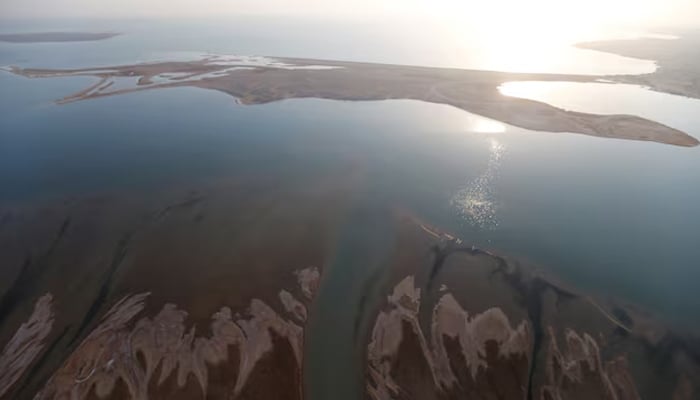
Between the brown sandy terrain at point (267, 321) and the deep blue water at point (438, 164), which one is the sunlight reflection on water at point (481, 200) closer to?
the deep blue water at point (438, 164)

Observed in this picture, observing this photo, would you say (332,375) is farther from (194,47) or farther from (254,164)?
(194,47)

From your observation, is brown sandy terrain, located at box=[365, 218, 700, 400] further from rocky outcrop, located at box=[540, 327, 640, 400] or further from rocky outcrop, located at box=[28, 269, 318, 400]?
rocky outcrop, located at box=[28, 269, 318, 400]

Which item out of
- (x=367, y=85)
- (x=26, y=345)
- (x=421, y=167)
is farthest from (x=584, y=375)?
(x=367, y=85)

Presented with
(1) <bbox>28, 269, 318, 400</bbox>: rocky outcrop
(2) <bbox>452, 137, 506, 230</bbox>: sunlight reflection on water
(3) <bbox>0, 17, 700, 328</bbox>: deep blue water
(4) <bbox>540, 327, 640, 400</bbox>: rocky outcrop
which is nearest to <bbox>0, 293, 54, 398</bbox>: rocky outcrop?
(1) <bbox>28, 269, 318, 400</bbox>: rocky outcrop

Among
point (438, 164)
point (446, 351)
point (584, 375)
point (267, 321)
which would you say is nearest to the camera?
point (584, 375)

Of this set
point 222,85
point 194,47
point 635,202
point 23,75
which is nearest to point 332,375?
point 635,202

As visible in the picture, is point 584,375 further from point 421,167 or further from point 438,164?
point 438,164
